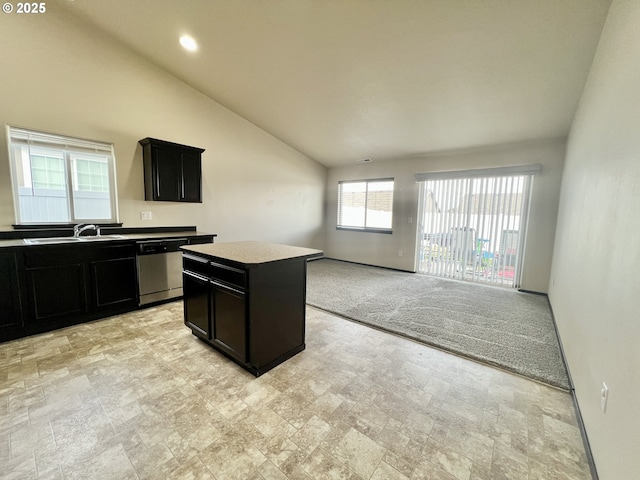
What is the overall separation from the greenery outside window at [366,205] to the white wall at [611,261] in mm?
3550

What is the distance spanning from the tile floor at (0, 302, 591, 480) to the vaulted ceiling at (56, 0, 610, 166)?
286cm

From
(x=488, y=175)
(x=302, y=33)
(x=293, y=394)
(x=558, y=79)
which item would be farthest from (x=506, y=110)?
(x=293, y=394)

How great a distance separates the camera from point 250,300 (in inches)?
74.1

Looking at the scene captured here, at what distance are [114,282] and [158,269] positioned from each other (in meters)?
0.45

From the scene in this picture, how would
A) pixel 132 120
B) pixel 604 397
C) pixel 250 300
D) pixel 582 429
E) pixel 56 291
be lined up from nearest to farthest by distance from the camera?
pixel 604 397
pixel 582 429
pixel 250 300
pixel 56 291
pixel 132 120

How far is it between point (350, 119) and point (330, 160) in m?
2.05

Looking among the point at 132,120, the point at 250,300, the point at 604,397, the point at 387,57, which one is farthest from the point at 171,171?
the point at 604,397

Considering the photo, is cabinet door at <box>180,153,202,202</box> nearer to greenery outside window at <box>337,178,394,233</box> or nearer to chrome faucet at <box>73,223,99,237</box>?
chrome faucet at <box>73,223,99,237</box>

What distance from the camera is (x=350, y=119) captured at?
416 cm

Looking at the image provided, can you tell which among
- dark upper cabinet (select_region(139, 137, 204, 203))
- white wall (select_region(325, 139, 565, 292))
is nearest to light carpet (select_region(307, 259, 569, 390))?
white wall (select_region(325, 139, 565, 292))

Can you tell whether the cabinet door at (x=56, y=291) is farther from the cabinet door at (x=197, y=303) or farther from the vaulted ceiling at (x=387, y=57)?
the vaulted ceiling at (x=387, y=57)

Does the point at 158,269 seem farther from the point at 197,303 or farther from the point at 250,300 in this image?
the point at 250,300

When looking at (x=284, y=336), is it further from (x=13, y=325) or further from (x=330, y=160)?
(x=330, y=160)

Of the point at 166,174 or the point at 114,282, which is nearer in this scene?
the point at 114,282
